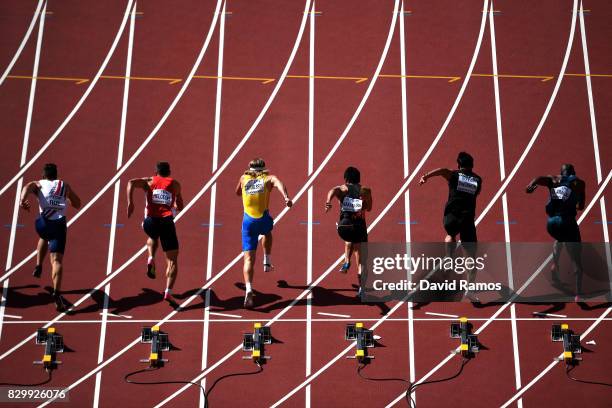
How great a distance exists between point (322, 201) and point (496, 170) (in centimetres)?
311

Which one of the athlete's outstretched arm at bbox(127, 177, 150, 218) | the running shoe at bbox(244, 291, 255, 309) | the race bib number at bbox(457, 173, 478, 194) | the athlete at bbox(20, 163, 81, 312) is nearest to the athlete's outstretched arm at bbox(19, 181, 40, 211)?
the athlete at bbox(20, 163, 81, 312)

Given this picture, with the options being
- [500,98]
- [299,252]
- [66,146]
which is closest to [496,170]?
[500,98]

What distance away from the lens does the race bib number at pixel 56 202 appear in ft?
36.2

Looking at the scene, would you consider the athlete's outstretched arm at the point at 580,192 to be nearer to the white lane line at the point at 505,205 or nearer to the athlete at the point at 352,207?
the white lane line at the point at 505,205

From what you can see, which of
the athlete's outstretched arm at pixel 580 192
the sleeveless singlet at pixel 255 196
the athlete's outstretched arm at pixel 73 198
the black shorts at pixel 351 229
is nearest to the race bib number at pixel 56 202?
the athlete's outstretched arm at pixel 73 198

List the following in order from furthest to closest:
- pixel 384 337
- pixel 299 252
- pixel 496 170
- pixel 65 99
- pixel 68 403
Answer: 1. pixel 65 99
2. pixel 496 170
3. pixel 299 252
4. pixel 384 337
5. pixel 68 403

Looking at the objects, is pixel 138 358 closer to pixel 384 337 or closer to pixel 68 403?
pixel 68 403

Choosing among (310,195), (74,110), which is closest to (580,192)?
(310,195)

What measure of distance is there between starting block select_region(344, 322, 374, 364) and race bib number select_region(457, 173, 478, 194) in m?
2.52

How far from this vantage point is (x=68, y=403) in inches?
400

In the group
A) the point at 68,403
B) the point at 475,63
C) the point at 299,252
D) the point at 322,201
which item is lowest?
the point at 68,403

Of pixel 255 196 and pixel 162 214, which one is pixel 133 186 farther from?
pixel 255 196

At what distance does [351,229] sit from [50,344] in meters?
4.59

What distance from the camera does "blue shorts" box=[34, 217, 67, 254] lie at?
36.1ft
